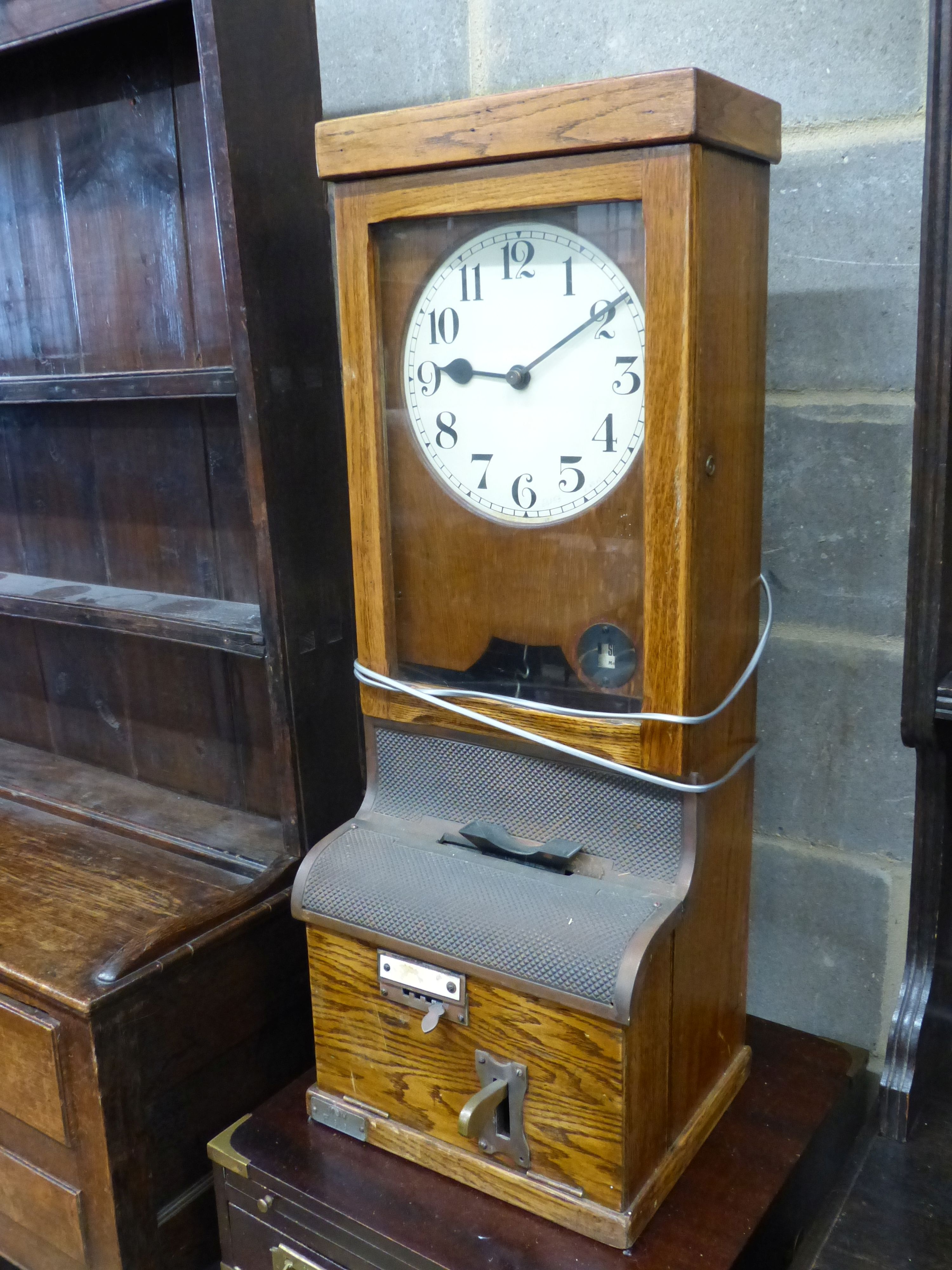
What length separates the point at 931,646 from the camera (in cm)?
82

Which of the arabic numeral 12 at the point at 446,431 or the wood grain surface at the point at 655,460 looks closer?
the wood grain surface at the point at 655,460

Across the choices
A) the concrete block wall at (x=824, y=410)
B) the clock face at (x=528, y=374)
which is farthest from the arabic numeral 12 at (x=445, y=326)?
the concrete block wall at (x=824, y=410)

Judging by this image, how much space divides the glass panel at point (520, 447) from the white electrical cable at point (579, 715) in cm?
2

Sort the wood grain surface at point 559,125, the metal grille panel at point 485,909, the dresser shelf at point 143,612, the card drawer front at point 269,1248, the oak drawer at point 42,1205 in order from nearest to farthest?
the wood grain surface at point 559,125 → the metal grille panel at point 485,909 → the card drawer front at point 269,1248 → the oak drawer at point 42,1205 → the dresser shelf at point 143,612

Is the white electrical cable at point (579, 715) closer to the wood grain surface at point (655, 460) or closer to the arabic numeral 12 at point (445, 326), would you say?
the wood grain surface at point (655, 460)

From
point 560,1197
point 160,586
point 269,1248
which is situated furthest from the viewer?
point 160,586

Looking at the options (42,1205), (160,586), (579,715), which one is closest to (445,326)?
(579,715)

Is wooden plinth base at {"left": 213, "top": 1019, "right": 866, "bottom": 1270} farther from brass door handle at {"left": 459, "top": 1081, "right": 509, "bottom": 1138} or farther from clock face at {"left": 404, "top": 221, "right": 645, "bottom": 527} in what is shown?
clock face at {"left": 404, "top": 221, "right": 645, "bottom": 527}

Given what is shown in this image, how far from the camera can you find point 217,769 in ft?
4.72

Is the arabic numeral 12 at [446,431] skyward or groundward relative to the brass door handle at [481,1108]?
skyward

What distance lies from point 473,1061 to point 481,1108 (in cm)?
5

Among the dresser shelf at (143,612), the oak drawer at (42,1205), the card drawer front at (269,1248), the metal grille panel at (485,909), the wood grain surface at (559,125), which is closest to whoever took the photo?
the wood grain surface at (559,125)

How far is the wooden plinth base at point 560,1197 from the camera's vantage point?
875mm

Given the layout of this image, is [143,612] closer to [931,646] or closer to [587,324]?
[587,324]
